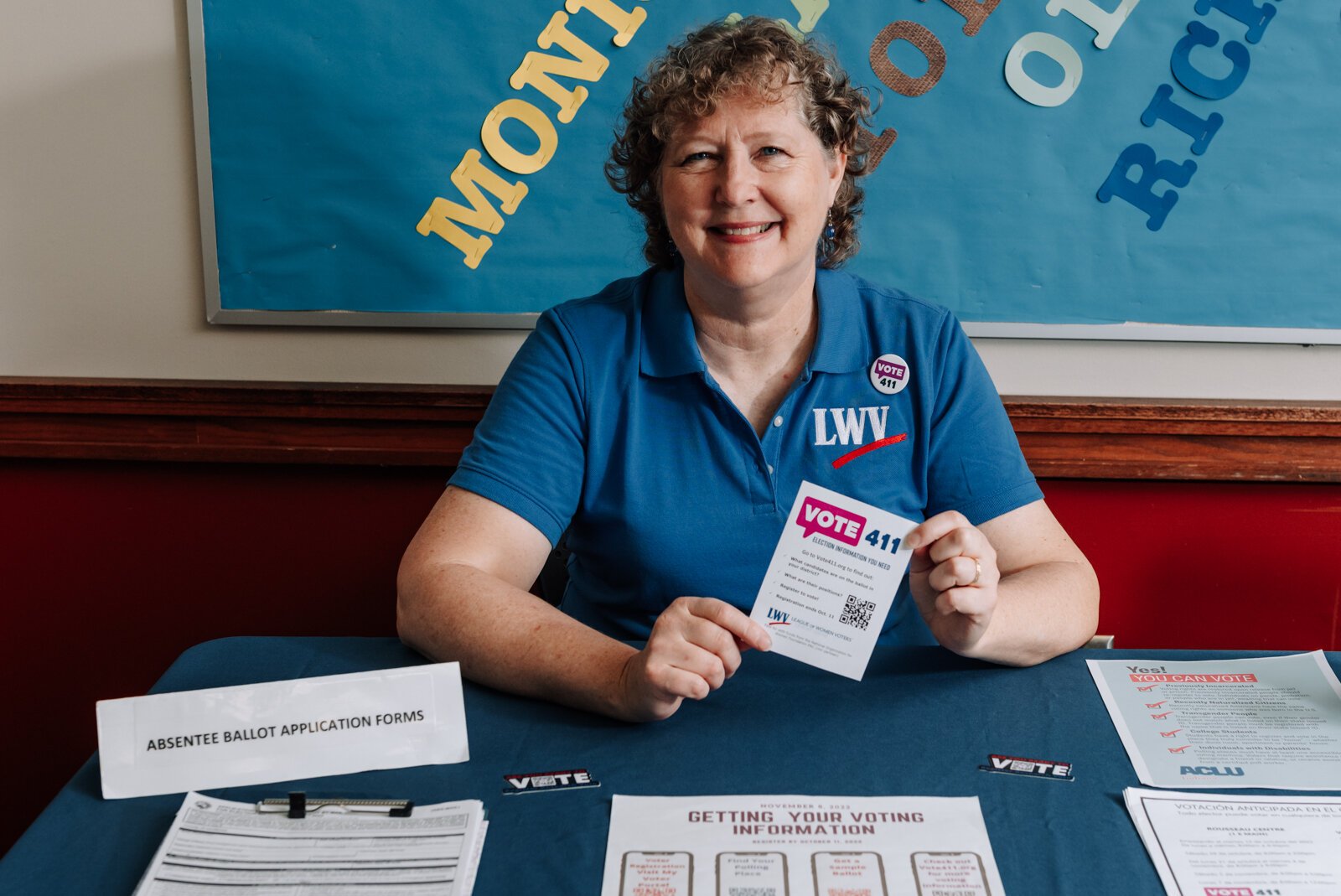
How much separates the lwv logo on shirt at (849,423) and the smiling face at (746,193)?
0.65ft

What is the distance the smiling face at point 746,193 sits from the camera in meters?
1.46

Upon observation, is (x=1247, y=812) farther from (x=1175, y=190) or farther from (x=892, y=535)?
(x=1175, y=190)

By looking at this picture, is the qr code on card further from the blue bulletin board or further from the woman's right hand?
the blue bulletin board

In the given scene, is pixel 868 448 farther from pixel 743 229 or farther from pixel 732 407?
pixel 743 229

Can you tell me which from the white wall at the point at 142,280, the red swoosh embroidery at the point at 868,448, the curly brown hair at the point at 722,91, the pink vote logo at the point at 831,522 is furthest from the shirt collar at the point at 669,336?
the white wall at the point at 142,280

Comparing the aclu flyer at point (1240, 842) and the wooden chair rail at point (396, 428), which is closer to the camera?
the aclu flyer at point (1240, 842)

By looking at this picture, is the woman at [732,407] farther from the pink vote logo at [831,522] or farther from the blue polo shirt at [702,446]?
the pink vote logo at [831,522]

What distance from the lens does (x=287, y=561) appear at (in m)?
2.22

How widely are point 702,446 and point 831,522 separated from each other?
0.41 meters

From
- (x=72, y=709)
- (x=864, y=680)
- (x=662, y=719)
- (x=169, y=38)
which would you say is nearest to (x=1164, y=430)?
(x=864, y=680)

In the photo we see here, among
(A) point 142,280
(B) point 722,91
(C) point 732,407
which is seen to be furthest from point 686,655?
(A) point 142,280

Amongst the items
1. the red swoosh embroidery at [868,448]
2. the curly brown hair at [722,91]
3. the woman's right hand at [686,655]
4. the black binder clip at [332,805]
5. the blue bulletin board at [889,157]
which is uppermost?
the blue bulletin board at [889,157]

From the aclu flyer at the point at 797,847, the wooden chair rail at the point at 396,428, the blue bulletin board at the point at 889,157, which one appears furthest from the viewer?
the wooden chair rail at the point at 396,428

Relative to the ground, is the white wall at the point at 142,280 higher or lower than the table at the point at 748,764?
higher
